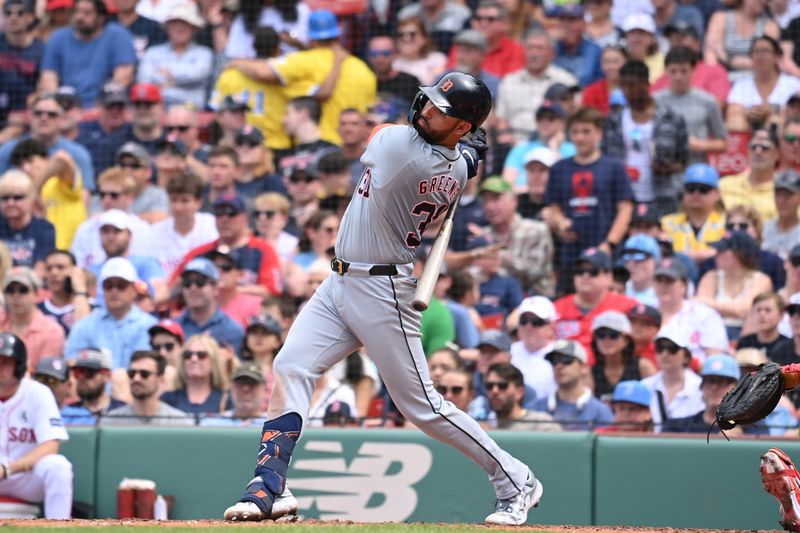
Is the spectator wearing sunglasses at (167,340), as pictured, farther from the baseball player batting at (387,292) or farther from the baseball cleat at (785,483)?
the baseball cleat at (785,483)

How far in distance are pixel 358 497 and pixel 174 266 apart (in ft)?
9.25

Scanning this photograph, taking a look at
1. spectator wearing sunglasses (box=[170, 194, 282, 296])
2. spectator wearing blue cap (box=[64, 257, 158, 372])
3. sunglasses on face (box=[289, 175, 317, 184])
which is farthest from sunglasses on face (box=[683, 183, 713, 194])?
spectator wearing blue cap (box=[64, 257, 158, 372])

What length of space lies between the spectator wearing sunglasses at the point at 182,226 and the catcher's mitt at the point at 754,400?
5157 mm

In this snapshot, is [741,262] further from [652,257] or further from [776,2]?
[776,2]

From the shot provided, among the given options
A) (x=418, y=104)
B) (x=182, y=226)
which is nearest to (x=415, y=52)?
(x=182, y=226)

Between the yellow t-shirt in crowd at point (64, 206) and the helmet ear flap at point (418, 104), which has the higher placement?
the helmet ear flap at point (418, 104)

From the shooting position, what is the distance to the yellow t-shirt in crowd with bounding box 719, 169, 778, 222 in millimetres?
9859

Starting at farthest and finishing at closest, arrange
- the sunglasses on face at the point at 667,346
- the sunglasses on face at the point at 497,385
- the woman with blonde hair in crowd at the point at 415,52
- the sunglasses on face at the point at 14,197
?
the woman with blonde hair in crowd at the point at 415,52 < the sunglasses on face at the point at 14,197 < the sunglasses on face at the point at 667,346 < the sunglasses on face at the point at 497,385

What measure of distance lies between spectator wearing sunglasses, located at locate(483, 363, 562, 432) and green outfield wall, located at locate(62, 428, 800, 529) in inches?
9.0

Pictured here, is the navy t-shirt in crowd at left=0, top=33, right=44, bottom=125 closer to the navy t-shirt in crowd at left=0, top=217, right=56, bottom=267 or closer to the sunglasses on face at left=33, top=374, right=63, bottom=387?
the navy t-shirt in crowd at left=0, top=217, right=56, bottom=267

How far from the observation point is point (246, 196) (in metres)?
10.8

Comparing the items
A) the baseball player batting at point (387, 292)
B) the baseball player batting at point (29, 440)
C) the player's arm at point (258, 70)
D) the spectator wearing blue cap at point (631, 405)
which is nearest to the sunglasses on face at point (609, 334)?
the spectator wearing blue cap at point (631, 405)

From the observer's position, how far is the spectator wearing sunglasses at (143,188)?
10680mm

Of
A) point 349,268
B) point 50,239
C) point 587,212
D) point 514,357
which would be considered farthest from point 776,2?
point 349,268
